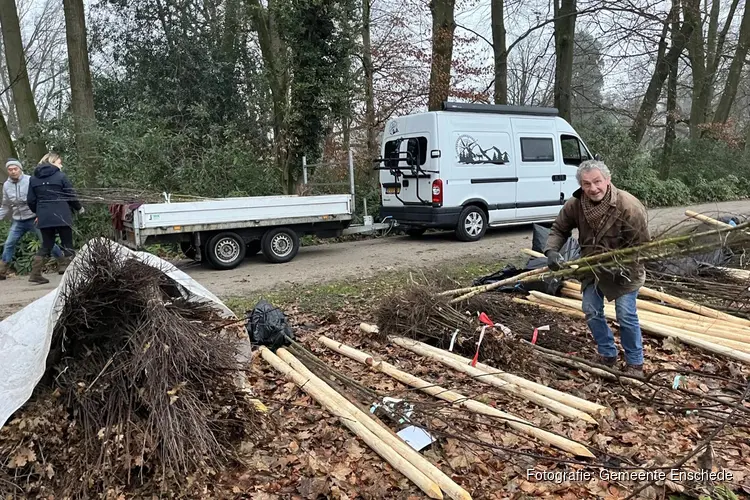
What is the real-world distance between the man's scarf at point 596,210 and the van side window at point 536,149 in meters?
7.71

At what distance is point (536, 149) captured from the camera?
11.9m

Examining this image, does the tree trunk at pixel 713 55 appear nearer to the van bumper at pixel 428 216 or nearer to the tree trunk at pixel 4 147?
the van bumper at pixel 428 216

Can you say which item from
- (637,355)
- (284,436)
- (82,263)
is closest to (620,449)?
(637,355)

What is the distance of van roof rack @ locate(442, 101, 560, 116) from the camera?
422 inches

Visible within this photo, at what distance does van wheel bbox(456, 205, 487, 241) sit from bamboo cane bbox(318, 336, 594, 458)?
21.9 feet

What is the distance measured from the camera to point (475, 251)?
1049 cm

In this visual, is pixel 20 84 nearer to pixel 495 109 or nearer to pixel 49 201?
pixel 49 201

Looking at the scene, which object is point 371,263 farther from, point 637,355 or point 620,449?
point 620,449

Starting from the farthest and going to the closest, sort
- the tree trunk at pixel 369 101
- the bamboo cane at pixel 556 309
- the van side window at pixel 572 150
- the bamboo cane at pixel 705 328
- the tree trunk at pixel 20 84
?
the tree trunk at pixel 369 101 < the van side window at pixel 572 150 < the tree trunk at pixel 20 84 < the bamboo cane at pixel 556 309 < the bamboo cane at pixel 705 328

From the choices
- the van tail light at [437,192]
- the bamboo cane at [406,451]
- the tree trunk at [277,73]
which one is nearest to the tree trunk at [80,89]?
the tree trunk at [277,73]

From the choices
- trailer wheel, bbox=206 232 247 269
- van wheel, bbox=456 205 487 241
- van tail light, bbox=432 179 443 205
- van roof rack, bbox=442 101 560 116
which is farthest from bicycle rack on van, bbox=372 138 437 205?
trailer wheel, bbox=206 232 247 269

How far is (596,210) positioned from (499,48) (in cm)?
1527

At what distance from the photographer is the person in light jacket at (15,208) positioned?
816 cm

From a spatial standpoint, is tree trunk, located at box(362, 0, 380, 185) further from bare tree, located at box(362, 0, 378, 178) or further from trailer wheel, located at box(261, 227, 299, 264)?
trailer wheel, located at box(261, 227, 299, 264)
